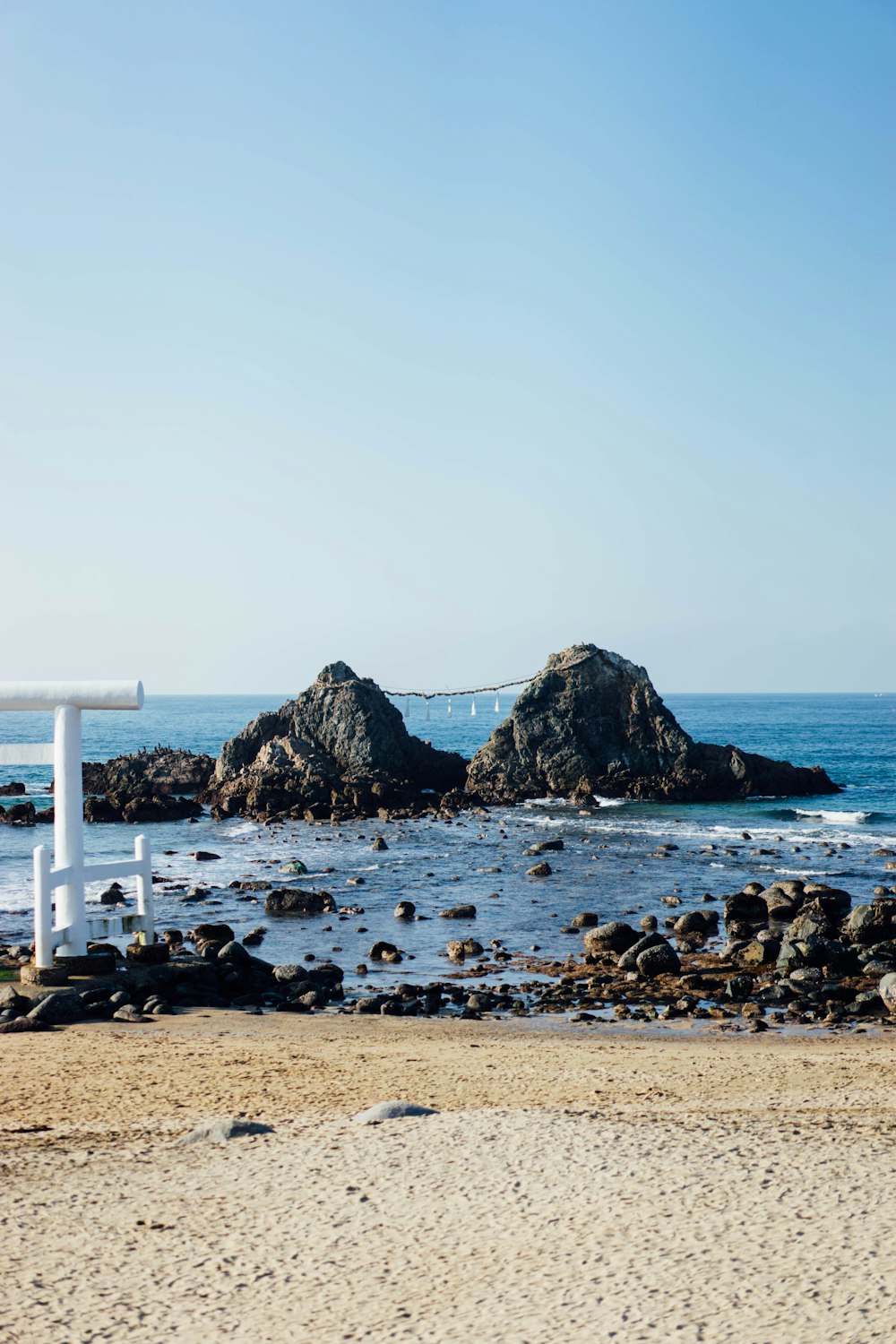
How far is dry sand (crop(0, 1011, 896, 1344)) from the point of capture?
5793 millimetres

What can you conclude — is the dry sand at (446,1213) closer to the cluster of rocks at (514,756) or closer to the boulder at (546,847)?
the boulder at (546,847)

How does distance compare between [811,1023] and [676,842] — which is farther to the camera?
[676,842]

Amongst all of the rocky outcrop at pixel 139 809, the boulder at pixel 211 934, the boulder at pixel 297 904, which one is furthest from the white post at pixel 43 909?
the rocky outcrop at pixel 139 809

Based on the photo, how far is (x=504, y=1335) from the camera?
5.61 meters

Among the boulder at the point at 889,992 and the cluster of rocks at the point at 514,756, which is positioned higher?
the cluster of rocks at the point at 514,756

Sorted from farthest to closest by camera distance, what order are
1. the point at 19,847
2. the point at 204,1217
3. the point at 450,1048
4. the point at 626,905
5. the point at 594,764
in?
the point at 594,764, the point at 19,847, the point at 626,905, the point at 450,1048, the point at 204,1217

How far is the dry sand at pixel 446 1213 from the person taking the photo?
228 inches

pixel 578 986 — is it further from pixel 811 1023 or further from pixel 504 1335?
pixel 504 1335

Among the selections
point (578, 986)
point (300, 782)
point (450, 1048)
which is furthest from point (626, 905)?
point (300, 782)

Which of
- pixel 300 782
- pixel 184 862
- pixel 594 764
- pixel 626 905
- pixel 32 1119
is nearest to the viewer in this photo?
pixel 32 1119

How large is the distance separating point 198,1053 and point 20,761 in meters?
4.82

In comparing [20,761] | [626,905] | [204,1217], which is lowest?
[626,905]

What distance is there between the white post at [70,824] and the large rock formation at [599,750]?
38.5 meters

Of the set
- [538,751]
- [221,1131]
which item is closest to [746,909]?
[221,1131]
